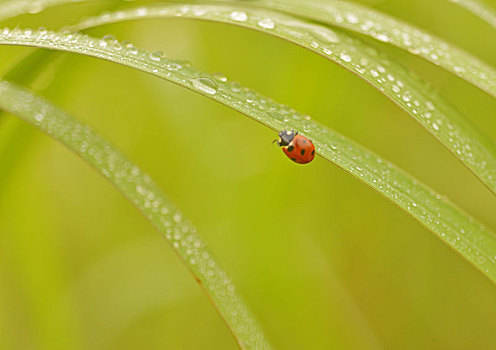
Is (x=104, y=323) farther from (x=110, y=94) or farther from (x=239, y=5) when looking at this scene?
(x=239, y=5)

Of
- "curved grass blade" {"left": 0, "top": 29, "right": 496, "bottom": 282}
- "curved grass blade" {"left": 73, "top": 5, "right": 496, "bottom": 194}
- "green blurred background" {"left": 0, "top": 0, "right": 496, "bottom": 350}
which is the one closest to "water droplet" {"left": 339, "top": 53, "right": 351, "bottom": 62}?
"curved grass blade" {"left": 73, "top": 5, "right": 496, "bottom": 194}

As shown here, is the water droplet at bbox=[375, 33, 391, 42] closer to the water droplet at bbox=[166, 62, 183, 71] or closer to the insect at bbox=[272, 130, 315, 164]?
the insect at bbox=[272, 130, 315, 164]

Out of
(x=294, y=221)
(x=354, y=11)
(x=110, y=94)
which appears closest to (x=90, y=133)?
(x=354, y=11)

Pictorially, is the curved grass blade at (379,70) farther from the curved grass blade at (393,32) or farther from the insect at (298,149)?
the insect at (298,149)

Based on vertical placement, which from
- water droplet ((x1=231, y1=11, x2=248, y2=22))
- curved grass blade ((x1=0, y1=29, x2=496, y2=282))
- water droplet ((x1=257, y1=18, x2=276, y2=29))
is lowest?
curved grass blade ((x1=0, y1=29, x2=496, y2=282))

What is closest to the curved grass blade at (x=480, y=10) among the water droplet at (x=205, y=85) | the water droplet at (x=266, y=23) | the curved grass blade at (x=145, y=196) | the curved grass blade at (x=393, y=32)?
the curved grass blade at (x=393, y=32)

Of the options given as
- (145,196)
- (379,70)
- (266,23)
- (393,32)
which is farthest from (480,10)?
(145,196)

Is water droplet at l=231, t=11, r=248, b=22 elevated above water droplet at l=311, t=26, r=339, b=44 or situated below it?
above
